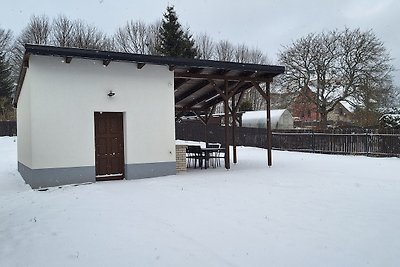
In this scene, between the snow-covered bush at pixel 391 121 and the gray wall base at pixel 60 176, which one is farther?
the snow-covered bush at pixel 391 121

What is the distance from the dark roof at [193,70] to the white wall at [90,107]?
46 centimetres

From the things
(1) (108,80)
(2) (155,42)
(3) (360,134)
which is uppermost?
(2) (155,42)

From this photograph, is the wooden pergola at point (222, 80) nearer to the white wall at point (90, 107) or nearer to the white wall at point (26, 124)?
the white wall at point (90, 107)

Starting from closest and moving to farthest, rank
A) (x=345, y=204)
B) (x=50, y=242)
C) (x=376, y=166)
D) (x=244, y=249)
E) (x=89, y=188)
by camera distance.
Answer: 1. (x=244, y=249)
2. (x=50, y=242)
3. (x=345, y=204)
4. (x=89, y=188)
5. (x=376, y=166)

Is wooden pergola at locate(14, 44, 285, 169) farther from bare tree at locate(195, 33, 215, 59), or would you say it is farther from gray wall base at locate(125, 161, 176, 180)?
bare tree at locate(195, 33, 215, 59)

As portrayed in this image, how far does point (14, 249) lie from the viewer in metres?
4.34

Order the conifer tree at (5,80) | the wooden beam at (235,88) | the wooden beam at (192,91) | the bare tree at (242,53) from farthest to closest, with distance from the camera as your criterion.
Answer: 1. the bare tree at (242,53)
2. the conifer tree at (5,80)
3. the wooden beam at (192,91)
4. the wooden beam at (235,88)

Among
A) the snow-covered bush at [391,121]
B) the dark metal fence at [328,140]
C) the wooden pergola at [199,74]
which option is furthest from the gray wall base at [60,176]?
the snow-covered bush at [391,121]

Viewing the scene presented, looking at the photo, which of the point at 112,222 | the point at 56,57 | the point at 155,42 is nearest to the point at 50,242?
the point at 112,222

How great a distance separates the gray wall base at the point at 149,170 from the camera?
1001cm

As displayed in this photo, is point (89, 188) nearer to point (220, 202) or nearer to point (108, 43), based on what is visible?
point (220, 202)

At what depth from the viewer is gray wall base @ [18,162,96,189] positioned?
875 centimetres

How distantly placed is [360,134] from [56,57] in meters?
12.9

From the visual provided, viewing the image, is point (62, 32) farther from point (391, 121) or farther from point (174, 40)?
point (391, 121)
